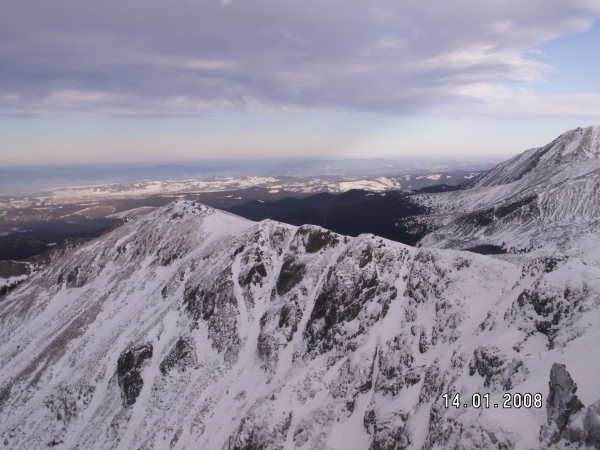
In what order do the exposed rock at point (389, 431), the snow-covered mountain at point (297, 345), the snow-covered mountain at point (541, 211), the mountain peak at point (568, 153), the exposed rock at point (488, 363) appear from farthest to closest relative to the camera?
the mountain peak at point (568, 153) → the snow-covered mountain at point (541, 211) → the exposed rock at point (389, 431) → the exposed rock at point (488, 363) → the snow-covered mountain at point (297, 345)

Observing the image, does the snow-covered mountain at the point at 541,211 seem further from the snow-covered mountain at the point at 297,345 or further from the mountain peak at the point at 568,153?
the snow-covered mountain at the point at 297,345

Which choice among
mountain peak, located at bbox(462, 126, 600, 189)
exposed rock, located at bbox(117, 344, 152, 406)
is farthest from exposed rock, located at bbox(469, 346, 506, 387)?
mountain peak, located at bbox(462, 126, 600, 189)

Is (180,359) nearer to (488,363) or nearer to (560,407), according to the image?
(488,363)

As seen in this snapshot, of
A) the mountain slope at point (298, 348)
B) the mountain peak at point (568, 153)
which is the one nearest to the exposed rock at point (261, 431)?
the mountain slope at point (298, 348)

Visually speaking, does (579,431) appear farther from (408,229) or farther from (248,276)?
(408,229)

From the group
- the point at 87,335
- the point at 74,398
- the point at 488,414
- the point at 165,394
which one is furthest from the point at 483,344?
the point at 87,335

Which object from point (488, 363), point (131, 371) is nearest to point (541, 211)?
point (488, 363)
